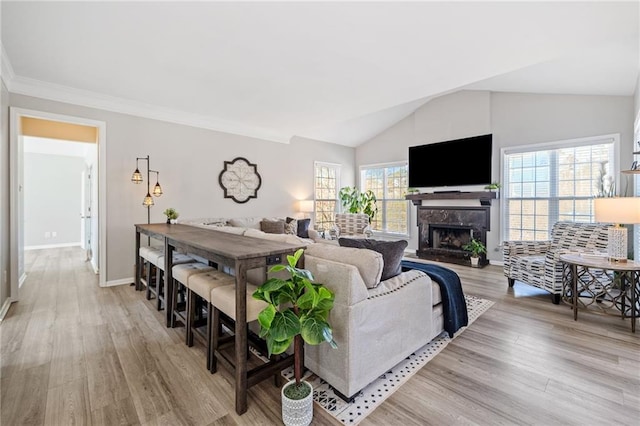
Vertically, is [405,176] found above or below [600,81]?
below

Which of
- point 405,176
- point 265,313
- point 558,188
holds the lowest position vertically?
point 265,313

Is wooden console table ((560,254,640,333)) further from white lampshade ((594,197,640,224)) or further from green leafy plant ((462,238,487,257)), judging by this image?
green leafy plant ((462,238,487,257))

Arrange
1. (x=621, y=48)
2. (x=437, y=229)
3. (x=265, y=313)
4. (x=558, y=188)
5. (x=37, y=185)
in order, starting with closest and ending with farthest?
1. (x=265, y=313)
2. (x=621, y=48)
3. (x=558, y=188)
4. (x=437, y=229)
5. (x=37, y=185)

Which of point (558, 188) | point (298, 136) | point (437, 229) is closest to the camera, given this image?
point (558, 188)

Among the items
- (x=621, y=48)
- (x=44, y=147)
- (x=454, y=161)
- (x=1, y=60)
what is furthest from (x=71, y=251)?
(x=621, y=48)

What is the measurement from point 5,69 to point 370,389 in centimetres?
479

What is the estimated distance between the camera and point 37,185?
711cm

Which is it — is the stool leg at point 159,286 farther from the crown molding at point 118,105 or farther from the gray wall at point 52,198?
the gray wall at point 52,198

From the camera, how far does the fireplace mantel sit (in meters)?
5.14

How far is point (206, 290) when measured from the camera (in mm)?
2031

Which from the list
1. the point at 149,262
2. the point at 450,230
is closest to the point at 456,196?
the point at 450,230

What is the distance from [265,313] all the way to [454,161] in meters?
5.43

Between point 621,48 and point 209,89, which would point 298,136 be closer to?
point 209,89

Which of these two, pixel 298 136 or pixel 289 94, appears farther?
pixel 298 136
